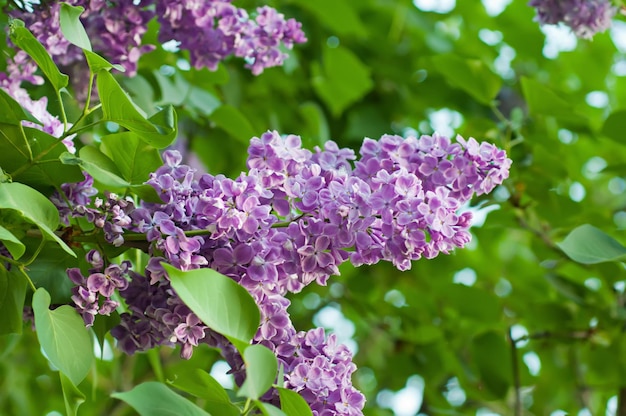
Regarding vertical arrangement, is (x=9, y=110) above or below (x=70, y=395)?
above

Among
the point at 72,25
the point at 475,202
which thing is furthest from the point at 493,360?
the point at 72,25

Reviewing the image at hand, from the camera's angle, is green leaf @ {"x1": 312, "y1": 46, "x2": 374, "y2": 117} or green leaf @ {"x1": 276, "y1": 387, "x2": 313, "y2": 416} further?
green leaf @ {"x1": 312, "y1": 46, "x2": 374, "y2": 117}

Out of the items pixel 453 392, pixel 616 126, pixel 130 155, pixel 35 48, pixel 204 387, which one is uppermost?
pixel 35 48

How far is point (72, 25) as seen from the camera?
0.71 metres

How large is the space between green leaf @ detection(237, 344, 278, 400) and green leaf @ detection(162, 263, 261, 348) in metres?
0.02

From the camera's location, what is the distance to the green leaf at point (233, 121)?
1.26 meters

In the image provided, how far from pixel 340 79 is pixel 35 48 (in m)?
1.18

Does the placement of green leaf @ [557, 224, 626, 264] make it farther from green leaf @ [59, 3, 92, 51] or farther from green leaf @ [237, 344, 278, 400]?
green leaf @ [59, 3, 92, 51]

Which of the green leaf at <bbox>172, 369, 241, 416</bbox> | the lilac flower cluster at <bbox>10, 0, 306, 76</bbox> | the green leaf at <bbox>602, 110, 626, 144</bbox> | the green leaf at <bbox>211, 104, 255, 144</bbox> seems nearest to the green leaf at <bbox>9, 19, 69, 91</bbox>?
the lilac flower cluster at <bbox>10, 0, 306, 76</bbox>

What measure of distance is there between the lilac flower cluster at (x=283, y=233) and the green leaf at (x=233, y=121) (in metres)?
0.47

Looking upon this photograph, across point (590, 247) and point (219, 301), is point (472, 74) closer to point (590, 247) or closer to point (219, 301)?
point (590, 247)

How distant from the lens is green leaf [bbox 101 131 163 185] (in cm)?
82

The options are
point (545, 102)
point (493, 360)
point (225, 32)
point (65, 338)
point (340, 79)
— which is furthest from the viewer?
point (340, 79)

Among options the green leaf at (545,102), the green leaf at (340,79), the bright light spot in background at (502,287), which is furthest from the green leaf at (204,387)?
the bright light spot in background at (502,287)
